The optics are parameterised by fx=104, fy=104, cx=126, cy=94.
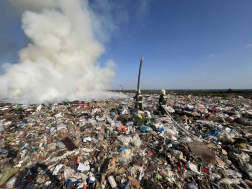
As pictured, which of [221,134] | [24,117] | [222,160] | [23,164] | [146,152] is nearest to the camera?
[23,164]

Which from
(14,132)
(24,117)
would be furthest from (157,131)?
(24,117)

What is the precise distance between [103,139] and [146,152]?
1.54 meters

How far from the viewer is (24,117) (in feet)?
17.6

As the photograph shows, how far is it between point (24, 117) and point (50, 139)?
3.16 m

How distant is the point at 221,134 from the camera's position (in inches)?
152

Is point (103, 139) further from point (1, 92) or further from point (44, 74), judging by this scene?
point (1, 92)

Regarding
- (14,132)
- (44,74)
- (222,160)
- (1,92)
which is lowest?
(222,160)

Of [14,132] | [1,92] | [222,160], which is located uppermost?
[1,92]

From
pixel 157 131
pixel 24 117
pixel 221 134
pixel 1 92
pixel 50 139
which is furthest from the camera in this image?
pixel 1 92

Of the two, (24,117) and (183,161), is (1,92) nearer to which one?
(24,117)

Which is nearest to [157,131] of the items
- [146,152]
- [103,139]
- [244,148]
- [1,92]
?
[146,152]

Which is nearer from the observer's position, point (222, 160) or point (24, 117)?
point (222, 160)

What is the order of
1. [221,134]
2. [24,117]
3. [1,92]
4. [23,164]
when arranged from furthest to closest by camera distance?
1. [1,92]
2. [24,117]
3. [221,134]
4. [23,164]

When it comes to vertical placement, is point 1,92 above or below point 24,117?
above
